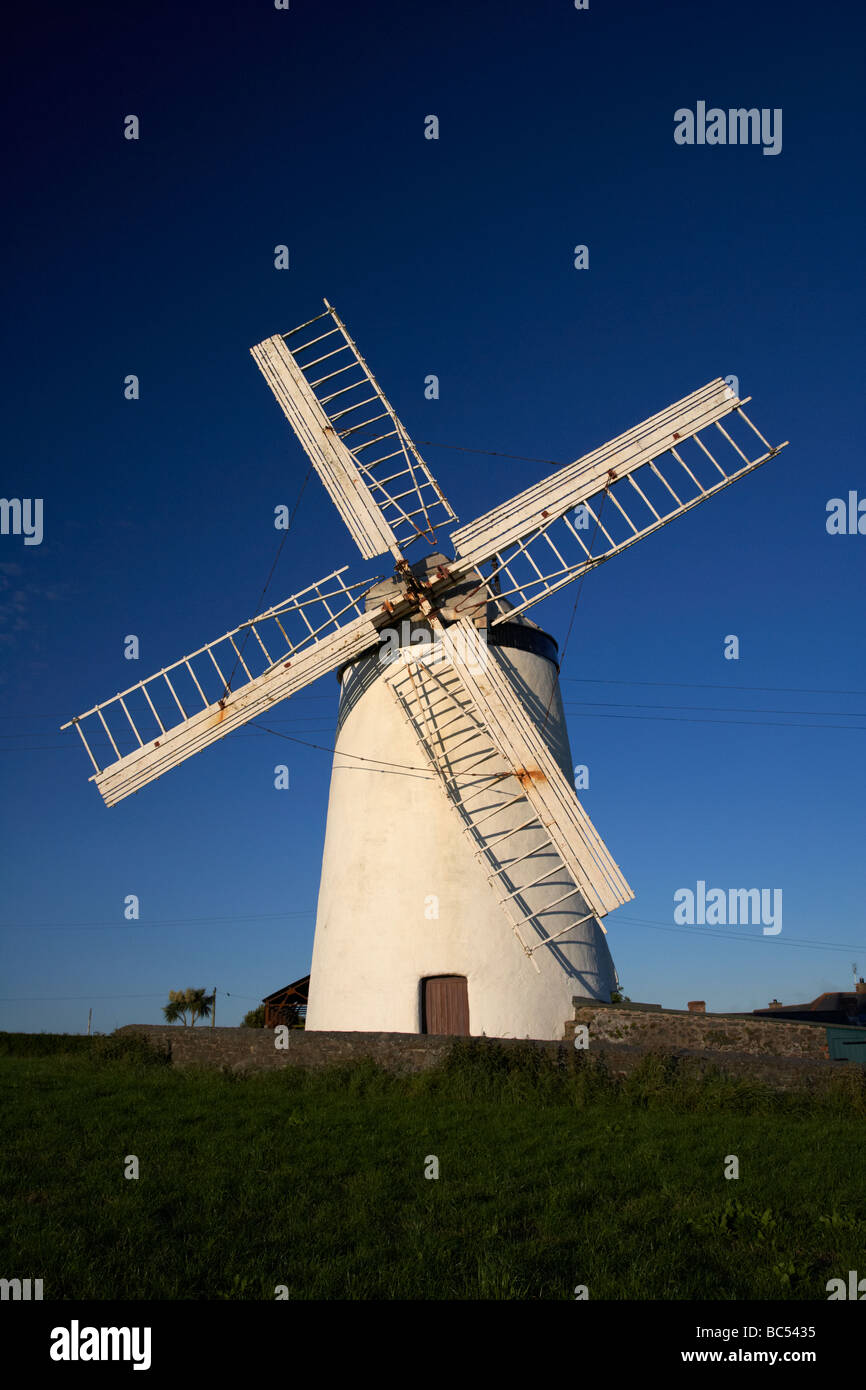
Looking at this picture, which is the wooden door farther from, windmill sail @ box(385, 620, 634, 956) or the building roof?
the building roof

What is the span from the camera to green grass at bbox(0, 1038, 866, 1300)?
535cm

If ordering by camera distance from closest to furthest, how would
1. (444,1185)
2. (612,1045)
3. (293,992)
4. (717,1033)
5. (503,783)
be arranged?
1. (444,1185)
2. (612,1045)
3. (717,1033)
4. (503,783)
5. (293,992)

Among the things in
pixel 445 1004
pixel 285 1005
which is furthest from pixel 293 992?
pixel 445 1004

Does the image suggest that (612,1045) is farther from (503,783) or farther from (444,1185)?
(444,1185)

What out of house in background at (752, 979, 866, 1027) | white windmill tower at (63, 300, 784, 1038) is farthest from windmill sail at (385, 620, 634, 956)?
house in background at (752, 979, 866, 1027)

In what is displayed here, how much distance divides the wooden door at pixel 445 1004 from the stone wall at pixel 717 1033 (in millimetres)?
2163

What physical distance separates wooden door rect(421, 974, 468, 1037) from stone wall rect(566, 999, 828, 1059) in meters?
2.16

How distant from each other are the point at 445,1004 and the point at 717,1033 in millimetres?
4211

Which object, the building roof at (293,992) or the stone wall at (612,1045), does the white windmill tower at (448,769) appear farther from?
the building roof at (293,992)

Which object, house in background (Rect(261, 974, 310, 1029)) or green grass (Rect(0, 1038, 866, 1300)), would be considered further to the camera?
house in background (Rect(261, 974, 310, 1029))

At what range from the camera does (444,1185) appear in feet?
23.4

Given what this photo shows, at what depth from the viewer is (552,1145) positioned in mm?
8406

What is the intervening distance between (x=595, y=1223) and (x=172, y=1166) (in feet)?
11.6
